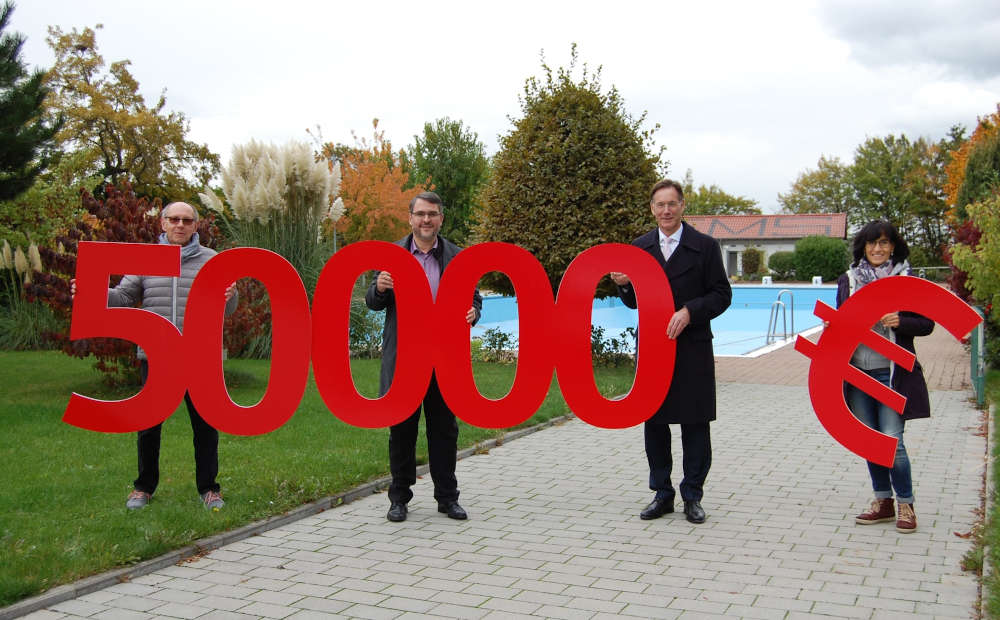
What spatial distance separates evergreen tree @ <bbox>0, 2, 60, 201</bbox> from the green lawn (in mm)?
2413

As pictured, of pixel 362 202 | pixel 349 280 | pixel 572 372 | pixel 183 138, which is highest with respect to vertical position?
pixel 183 138

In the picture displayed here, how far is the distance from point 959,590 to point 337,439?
15.3ft

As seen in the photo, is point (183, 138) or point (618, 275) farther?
point (183, 138)

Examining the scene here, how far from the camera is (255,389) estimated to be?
32.1 ft

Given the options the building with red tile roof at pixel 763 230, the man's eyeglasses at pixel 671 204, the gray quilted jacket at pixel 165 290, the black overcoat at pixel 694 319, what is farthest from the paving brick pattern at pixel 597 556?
the building with red tile roof at pixel 763 230

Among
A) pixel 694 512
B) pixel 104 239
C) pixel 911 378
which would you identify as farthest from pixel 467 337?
pixel 104 239

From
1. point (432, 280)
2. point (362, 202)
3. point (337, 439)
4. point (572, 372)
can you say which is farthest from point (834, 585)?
point (362, 202)

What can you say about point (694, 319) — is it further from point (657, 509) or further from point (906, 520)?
point (906, 520)

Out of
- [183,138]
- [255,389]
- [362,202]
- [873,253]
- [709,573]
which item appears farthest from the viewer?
[183,138]

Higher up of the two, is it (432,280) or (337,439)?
(432,280)

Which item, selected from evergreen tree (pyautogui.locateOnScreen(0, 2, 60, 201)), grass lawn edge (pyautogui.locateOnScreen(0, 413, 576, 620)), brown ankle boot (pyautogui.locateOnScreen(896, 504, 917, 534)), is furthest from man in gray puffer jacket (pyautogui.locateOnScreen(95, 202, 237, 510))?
evergreen tree (pyautogui.locateOnScreen(0, 2, 60, 201))

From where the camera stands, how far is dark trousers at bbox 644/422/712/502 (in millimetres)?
5016

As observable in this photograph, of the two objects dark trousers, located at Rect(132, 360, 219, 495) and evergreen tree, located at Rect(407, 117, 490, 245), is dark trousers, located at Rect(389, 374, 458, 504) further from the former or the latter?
evergreen tree, located at Rect(407, 117, 490, 245)

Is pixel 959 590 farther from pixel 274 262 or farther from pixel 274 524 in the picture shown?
pixel 274 262
